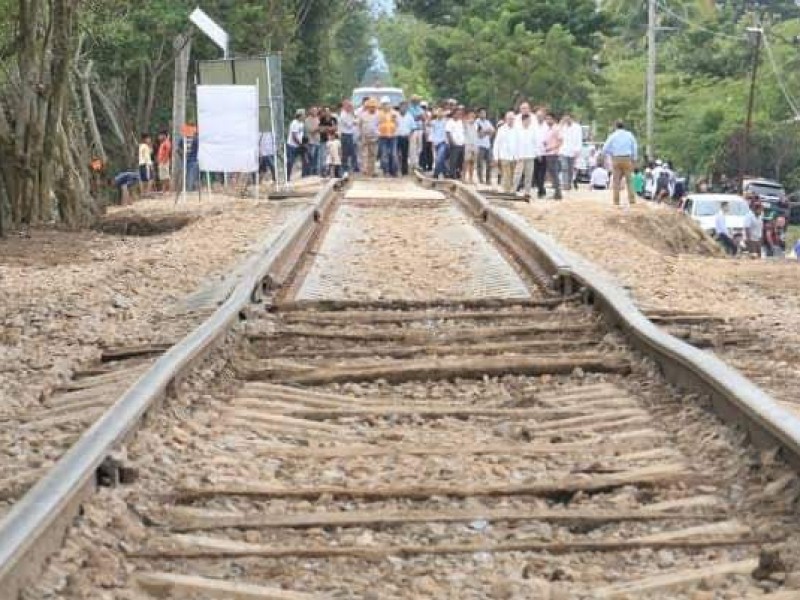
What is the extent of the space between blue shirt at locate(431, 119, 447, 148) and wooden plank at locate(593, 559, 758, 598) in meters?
25.1

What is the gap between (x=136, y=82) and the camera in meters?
42.6

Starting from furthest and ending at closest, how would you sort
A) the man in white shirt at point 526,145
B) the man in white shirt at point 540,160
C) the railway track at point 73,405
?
the man in white shirt at point 540,160
the man in white shirt at point 526,145
the railway track at point 73,405

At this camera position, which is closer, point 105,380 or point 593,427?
point 593,427

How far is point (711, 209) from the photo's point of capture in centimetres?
3522

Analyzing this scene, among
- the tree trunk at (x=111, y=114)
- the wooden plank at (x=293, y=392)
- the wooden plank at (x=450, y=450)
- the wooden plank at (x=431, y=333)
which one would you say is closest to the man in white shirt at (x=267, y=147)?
the tree trunk at (x=111, y=114)

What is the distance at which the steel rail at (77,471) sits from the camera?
3.87m

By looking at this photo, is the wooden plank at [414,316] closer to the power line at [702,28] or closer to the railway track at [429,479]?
the railway track at [429,479]

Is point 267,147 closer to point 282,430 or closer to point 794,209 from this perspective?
point 282,430

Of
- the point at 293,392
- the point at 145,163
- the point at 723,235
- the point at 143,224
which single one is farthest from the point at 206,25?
the point at 293,392

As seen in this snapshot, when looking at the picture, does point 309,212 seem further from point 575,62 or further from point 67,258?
point 575,62

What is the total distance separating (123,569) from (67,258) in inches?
404

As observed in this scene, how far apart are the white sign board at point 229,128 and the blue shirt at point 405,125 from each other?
11.0 metres

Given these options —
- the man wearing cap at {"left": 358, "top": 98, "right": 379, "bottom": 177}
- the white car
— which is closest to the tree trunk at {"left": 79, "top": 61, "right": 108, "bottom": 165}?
the man wearing cap at {"left": 358, "top": 98, "right": 379, "bottom": 177}

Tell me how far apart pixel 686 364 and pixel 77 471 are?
289 cm
